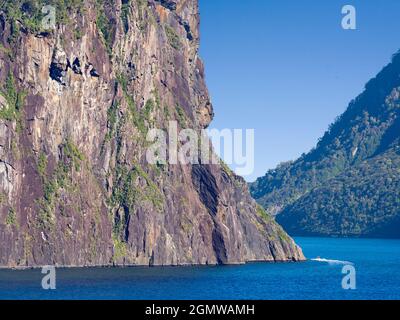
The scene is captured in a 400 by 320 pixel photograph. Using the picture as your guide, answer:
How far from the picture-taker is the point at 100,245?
644ft

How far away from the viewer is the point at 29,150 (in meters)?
191

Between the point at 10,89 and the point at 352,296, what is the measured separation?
74622mm

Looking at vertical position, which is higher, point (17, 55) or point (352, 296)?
point (17, 55)

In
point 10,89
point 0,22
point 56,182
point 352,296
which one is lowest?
point 352,296

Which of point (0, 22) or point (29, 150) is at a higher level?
point (0, 22)

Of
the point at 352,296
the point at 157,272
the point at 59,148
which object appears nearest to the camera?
the point at 352,296

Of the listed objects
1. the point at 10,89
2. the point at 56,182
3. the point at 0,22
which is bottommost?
the point at 56,182

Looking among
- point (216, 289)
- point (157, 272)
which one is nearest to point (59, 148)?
point (157, 272)
